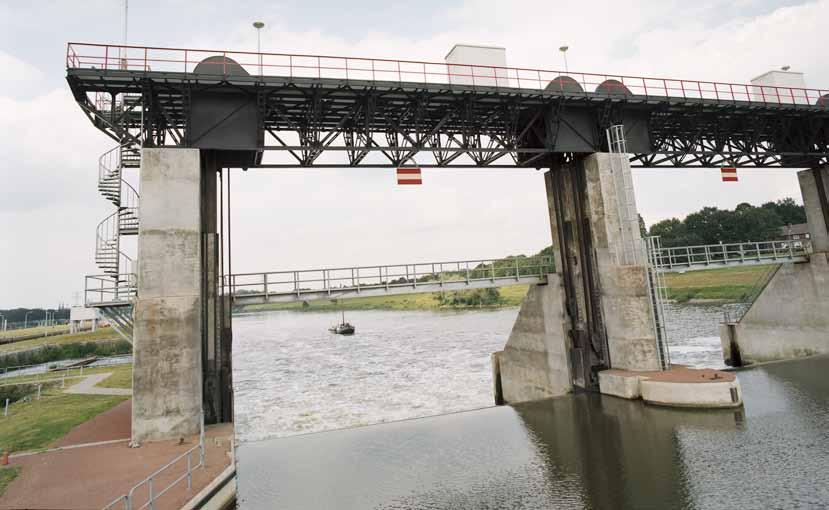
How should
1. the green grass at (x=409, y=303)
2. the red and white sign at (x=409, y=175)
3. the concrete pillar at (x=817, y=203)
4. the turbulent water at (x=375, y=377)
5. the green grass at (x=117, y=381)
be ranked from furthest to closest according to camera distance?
→ the green grass at (x=409, y=303), the concrete pillar at (x=817, y=203), the green grass at (x=117, y=381), the turbulent water at (x=375, y=377), the red and white sign at (x=409, y=175)

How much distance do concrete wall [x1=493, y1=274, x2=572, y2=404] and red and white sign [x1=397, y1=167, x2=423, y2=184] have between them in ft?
29.4

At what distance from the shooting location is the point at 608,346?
1908 cm

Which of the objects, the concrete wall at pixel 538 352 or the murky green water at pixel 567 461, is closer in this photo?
the murky green water at pixel 567 461

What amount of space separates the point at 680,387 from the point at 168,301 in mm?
18519

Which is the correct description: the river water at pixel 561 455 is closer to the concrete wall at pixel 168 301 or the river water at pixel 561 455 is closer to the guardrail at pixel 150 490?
the guardrail at pixel 150 490

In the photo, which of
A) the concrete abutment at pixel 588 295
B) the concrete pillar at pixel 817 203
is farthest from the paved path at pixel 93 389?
the concrete pillar at pixel 817 203

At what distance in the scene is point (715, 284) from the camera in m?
68.9

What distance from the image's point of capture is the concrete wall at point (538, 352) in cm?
2075

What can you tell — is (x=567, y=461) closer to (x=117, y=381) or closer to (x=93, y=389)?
(x=93, y=389)

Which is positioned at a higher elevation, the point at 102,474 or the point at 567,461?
the point at 102,474

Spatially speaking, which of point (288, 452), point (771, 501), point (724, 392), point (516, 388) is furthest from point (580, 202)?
point (288, 452)

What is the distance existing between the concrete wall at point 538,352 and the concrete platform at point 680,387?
125 inches

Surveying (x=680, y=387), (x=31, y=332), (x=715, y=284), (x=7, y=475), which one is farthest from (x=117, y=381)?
(x=31, y=332)

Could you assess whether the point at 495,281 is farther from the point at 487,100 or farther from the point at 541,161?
the point at 487,100
